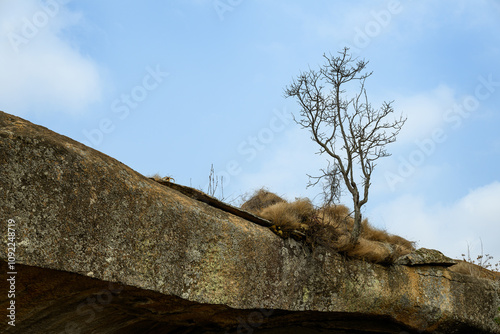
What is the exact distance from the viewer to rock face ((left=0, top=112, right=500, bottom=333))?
18.4 ft

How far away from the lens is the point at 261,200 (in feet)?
38.7

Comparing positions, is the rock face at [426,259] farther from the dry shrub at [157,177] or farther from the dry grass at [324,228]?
the dry shrub at [157,177]

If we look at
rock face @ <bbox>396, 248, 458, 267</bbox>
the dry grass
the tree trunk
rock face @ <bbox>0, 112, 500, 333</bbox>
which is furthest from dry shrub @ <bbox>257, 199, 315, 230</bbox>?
rock face @ <bbox>396, 248, 458, 267</bbox>

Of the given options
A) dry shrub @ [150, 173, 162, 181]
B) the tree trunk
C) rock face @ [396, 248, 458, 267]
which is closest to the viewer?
dry shrub @ [150, 173, 162, 181]

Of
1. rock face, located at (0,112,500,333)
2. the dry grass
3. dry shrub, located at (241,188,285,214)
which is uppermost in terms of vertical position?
dry shrub, located at (241,188,285,214)

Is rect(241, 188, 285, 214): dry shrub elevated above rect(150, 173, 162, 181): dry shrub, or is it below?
above

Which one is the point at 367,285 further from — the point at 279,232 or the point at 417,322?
the point at 279,232

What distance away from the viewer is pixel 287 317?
8.52m

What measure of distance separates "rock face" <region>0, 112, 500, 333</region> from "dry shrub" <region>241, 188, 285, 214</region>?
2975 millimetres

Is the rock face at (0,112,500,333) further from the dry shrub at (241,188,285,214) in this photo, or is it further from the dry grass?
the dry shrub at (241,188,285,214)

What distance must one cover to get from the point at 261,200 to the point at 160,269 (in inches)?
216

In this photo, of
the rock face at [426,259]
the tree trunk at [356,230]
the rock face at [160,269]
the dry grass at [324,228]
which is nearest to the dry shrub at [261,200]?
the dry grass at [324,228]

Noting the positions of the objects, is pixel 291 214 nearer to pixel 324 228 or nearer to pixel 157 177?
pixel 324 228

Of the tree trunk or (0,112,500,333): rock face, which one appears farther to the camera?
the tree trunk
